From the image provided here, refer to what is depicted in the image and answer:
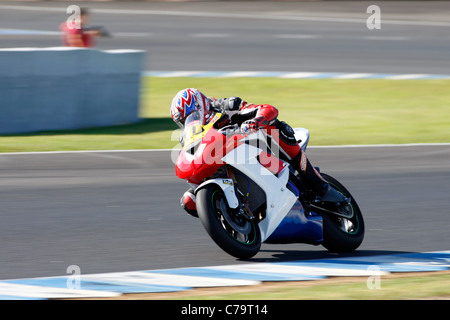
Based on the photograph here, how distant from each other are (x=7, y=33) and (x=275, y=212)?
19775mm

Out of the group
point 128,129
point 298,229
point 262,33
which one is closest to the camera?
point 298,229

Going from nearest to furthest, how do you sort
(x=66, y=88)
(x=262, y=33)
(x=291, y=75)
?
1. (x=66, y=88)
2. (x=291, y=75)
3. (x=262, y=33)

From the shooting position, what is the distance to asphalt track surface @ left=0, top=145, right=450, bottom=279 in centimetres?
740

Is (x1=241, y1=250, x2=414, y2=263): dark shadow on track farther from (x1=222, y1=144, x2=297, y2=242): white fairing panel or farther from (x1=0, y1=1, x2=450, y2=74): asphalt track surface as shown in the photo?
(x1=0, y1=1, x2=450, y2=74): asphalt track surface

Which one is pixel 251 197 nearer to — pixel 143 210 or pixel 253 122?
pixel 253 122

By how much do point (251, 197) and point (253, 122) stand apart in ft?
2.25

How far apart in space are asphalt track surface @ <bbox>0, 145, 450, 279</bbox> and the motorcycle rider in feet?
1.80

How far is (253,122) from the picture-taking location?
22.2ft

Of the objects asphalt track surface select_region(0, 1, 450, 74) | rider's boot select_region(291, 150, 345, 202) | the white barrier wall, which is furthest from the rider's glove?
asphalt track surface select_region(0, 1, 450, 74)

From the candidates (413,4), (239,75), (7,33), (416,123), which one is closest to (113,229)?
(416,123)

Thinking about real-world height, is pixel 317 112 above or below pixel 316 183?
above

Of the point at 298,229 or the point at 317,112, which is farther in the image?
the point at 317,112

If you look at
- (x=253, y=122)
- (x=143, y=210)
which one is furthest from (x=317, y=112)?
(x=253, y=122)

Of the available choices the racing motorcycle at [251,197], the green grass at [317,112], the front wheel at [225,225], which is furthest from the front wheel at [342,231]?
the green grass at [317,112]
